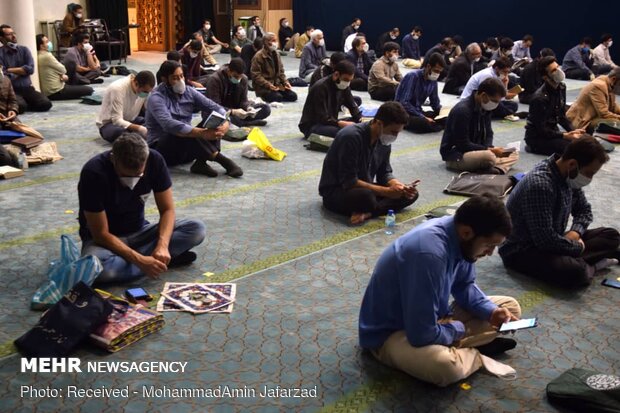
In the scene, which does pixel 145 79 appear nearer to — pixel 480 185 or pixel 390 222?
pixel 390 222

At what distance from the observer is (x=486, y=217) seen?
2.84m

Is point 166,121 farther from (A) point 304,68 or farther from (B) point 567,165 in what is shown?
(A) point 304,68

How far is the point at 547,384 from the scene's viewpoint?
3186 mm

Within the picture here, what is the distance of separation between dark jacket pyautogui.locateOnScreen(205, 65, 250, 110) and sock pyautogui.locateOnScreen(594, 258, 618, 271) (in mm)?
4695

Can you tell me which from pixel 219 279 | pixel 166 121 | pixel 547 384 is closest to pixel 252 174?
pixel 166 121

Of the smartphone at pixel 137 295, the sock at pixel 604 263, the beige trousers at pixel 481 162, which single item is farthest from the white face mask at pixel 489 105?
the smartphone at pixel 137 295

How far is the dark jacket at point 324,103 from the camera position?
24.7 feet

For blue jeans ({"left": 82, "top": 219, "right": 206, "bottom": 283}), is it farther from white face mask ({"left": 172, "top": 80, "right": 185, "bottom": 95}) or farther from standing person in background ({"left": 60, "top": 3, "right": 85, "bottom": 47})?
standing person in background ({"left": 60, "top": 3, "right": 85, "bottom": 47})

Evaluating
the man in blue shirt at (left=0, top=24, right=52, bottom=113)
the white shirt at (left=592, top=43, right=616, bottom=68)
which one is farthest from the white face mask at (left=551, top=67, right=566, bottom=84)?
the white shirt at (left=592, top=43, right=616, bottom=68)

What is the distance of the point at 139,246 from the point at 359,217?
1758 millimetres

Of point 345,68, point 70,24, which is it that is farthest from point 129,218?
point 70,24

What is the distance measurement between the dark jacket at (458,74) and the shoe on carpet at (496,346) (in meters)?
8.14

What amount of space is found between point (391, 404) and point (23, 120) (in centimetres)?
686

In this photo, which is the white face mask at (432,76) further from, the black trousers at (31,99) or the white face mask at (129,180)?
the white face mask at (129,180)
